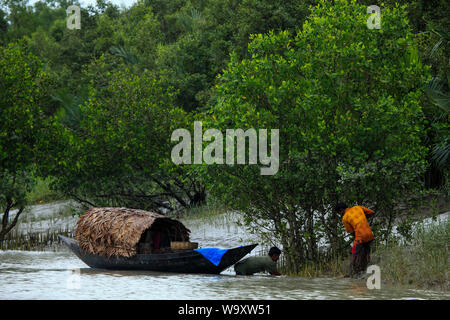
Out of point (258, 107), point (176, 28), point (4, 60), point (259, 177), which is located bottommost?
point (259, 177)

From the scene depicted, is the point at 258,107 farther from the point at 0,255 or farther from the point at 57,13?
the point at 57,13

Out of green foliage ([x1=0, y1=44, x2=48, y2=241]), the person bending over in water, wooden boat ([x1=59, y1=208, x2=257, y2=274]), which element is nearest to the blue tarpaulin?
wooden boat ([x1=59, y1=208, x2=257, y2=274])

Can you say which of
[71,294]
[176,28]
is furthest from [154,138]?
[176,28]

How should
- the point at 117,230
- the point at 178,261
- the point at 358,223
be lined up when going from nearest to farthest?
the point at 358,223, the point at 178,261, the point at 117,230

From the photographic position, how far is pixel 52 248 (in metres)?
23.2

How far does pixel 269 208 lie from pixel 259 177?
95 centimetres

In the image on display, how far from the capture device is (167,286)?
1244 centimetres

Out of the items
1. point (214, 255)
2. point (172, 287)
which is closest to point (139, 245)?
point (214, 255)

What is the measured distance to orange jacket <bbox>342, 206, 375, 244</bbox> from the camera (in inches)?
494

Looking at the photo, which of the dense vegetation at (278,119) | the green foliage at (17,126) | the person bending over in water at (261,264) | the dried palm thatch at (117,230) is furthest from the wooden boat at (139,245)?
the green foliage at (17,126)

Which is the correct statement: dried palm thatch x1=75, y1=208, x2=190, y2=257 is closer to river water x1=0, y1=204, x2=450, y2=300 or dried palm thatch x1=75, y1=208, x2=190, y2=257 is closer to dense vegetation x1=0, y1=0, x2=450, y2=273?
river water x1=0, y1=204, x2=450, y2=300

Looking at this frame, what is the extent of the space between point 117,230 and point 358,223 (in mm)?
6182

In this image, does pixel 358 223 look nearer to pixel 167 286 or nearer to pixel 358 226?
pixel 358 226

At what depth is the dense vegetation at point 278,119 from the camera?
1382cm
